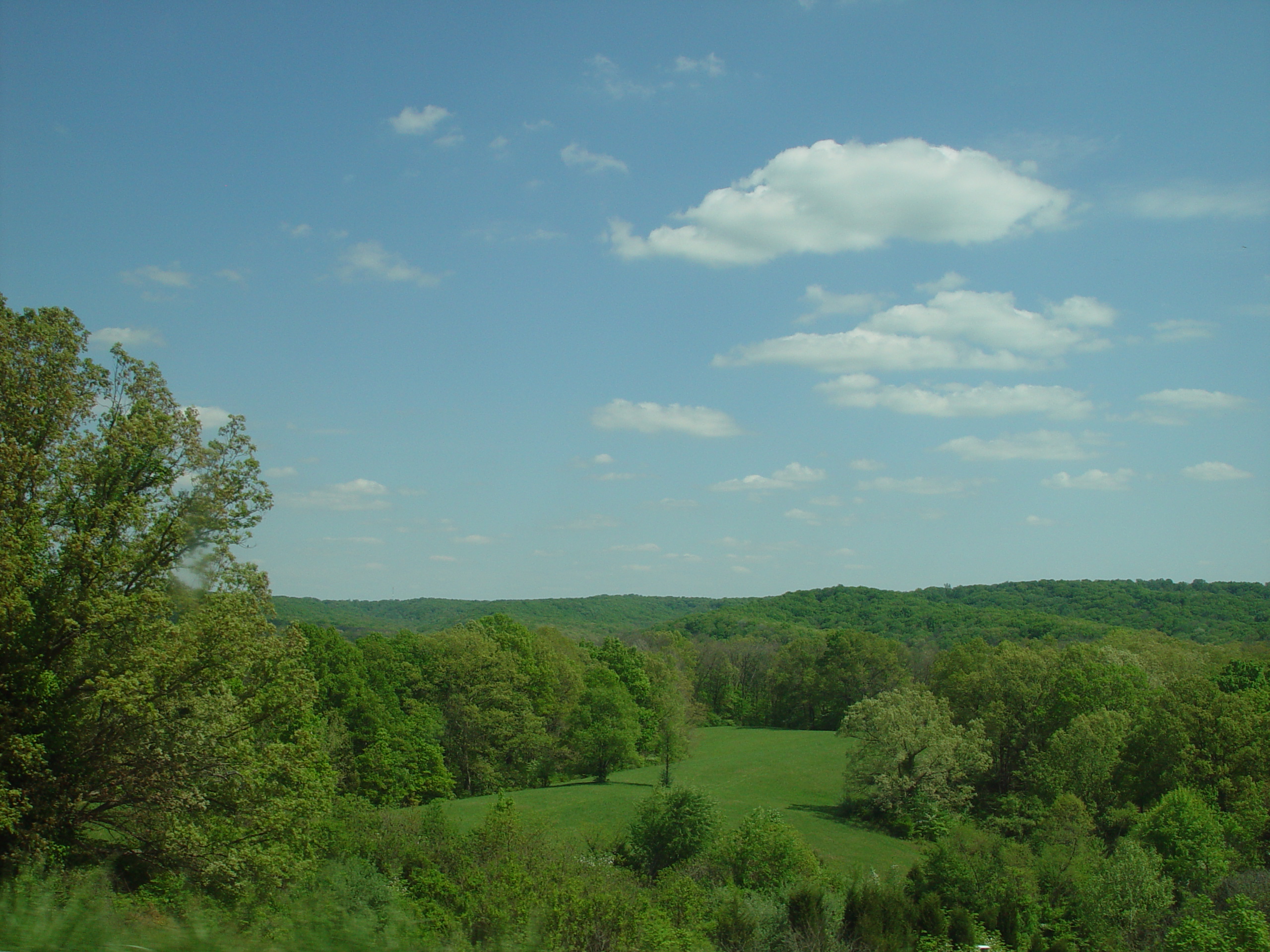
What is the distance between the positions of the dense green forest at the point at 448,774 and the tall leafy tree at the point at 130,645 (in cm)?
6

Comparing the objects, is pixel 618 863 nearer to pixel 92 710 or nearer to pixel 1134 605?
pixel 92 710

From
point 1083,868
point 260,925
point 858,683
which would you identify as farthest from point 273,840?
point 858,683

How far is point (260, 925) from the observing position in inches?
362

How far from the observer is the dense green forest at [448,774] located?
12.8 metres

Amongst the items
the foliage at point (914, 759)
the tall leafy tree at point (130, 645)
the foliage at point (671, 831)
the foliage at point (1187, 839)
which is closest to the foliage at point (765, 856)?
the foliage at point (671, 831)

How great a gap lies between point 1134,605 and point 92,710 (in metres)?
146

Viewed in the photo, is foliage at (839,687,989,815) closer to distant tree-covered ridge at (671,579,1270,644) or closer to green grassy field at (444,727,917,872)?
green grassy field at (444,727,917,872)

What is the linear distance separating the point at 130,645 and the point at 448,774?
130 ft

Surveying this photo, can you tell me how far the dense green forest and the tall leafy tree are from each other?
56mm

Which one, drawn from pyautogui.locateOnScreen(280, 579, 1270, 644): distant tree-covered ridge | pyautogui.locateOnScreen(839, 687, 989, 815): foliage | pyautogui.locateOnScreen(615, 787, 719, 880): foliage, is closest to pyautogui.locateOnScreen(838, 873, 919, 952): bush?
pyautogui.locateOnScreen(615, 787, 719, 880): foliage

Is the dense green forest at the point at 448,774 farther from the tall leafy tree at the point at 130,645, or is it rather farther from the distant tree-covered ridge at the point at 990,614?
the distant tree-covered ridge at the point at 990,614

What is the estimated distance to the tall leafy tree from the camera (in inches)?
500

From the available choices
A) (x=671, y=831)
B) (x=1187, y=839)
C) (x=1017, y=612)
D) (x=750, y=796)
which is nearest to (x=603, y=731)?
(x=750, y=796)

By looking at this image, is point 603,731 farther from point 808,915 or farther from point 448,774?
point 808,915
